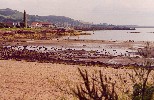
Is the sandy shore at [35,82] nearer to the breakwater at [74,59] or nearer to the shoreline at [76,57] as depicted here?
the breakwater at [74,59]

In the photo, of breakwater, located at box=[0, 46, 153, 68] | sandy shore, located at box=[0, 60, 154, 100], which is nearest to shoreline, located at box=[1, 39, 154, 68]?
breakwater, located at box=[0, 46, 153, 68]

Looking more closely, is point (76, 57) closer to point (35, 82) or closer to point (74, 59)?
point (74, 59)

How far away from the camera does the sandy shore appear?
1540 cm

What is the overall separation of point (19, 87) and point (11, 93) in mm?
1496

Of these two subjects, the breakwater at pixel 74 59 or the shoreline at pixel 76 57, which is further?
the shoreline at pixel 76 57

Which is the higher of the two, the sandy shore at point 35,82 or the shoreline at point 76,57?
the sandy shore at point 35,82

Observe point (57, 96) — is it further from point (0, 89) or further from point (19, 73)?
Result: point (19, 73)

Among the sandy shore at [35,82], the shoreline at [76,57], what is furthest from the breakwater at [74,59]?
the sandy shore at [35,82]

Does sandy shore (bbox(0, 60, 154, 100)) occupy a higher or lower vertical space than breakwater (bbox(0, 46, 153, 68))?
higher

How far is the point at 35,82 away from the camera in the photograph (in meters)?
18.7

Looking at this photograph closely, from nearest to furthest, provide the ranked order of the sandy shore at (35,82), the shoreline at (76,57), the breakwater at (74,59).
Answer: the sandy shore at (35,82), the breakwater at (74,59), the shoreline at (76,57)

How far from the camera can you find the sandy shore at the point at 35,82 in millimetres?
15398

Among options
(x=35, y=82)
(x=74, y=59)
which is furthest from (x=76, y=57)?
(x=35, y=82)

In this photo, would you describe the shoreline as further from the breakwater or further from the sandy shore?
the sandy shore
